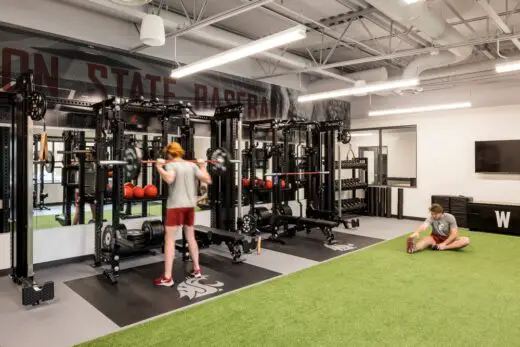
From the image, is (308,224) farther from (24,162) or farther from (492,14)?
(24,162)

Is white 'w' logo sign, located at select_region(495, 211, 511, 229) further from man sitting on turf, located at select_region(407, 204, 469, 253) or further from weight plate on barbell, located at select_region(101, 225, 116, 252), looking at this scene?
weight plate on barbell, located at select_region(101, 225, 116, 252)

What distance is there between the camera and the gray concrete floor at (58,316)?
3.06 metres

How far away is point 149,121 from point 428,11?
15.9 feet

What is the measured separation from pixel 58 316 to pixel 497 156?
352 inches

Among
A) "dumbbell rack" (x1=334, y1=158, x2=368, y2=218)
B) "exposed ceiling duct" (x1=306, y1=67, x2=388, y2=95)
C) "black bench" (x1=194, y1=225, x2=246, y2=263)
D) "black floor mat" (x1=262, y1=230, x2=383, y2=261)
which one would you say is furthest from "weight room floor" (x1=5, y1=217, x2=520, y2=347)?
"exposed ceiling duct" (x1=306, y1=67, x2=388, y2=95)

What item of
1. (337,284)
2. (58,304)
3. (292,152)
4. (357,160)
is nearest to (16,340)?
(58,304)

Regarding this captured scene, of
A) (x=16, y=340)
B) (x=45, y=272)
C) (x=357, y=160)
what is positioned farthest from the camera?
(x=357, y=160)

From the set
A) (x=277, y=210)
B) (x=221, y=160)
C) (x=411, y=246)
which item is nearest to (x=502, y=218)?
(x=411, y=246)

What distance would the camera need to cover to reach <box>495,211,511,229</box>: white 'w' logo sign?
24.6ft

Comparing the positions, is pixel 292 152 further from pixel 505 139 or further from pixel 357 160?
pixel 505 139

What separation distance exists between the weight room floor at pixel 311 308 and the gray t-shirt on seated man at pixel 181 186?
989 mm

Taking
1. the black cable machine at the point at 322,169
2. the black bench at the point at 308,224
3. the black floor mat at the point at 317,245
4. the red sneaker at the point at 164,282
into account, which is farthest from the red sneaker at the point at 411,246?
the red sneaker at the point at 164,282

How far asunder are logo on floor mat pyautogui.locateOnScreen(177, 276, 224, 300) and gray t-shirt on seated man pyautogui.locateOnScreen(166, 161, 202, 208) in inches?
36.5

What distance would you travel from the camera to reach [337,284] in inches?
172
